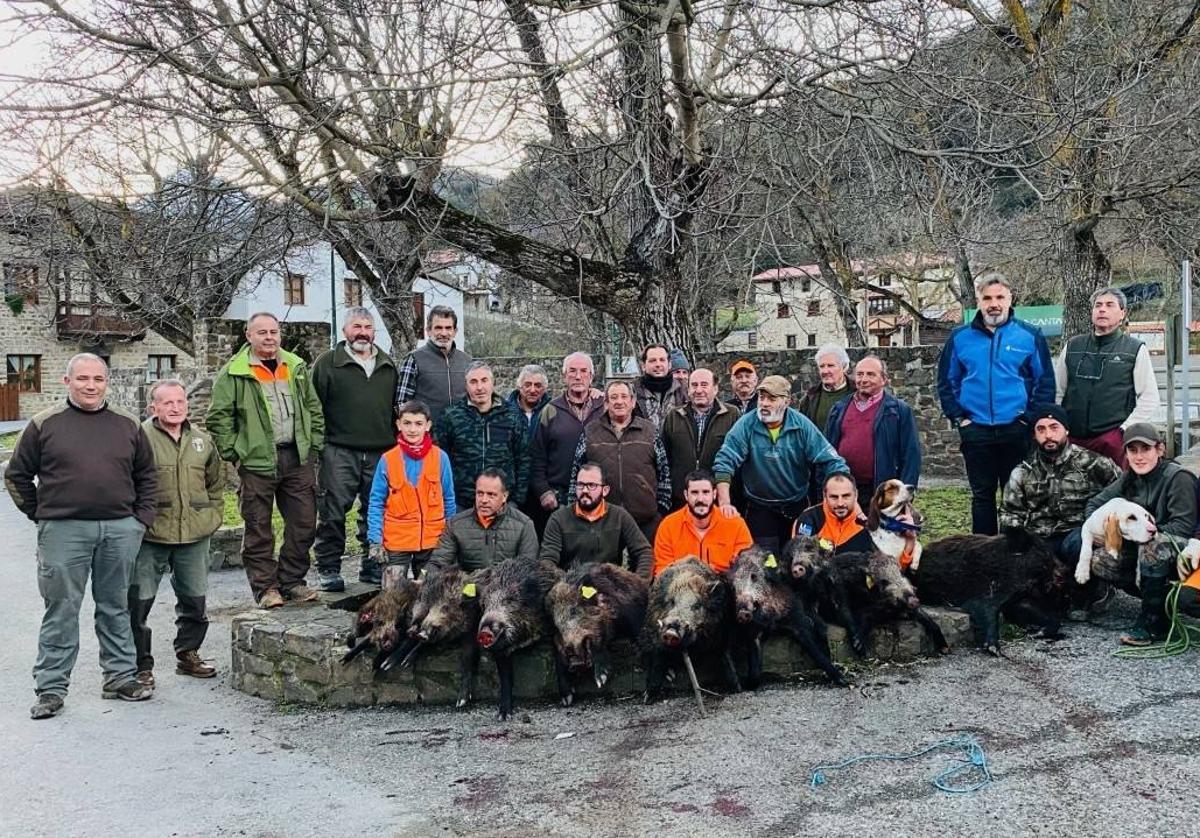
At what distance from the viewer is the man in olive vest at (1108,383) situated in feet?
21.5

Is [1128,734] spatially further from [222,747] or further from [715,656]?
[222,747]

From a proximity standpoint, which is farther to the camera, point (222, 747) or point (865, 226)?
point (865, 226)

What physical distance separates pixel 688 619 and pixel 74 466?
3.57m

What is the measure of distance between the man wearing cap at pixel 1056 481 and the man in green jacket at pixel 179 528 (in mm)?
5202

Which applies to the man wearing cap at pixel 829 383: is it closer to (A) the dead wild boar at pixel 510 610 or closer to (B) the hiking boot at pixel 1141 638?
(B) the hiking boot at pixel 1141 638

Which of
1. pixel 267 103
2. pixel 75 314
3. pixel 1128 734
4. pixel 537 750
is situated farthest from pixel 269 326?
pixel 75 314

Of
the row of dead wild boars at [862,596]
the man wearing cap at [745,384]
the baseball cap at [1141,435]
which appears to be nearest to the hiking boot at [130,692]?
the row of dead wild boars at [862,596]

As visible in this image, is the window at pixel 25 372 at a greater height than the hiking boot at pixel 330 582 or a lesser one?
greater

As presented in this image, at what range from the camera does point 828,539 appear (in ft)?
19.5

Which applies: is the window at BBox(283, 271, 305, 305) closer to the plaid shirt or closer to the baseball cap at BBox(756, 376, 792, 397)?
the baseball cap at BBox(756, 376, 792, 397)

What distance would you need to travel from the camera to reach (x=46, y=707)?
5590 millimetres

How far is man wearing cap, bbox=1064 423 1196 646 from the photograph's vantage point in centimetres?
578

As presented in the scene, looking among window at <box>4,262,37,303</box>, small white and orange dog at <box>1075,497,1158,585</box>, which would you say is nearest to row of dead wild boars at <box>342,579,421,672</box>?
small white and orange dog at <box>1075,497,1158,585</box>

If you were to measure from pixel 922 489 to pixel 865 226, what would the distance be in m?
7.42
